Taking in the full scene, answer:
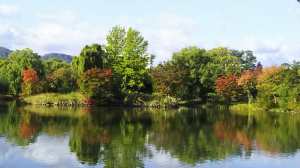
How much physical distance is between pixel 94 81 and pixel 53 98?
5.52 meters

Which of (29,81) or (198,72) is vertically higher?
(198,72)

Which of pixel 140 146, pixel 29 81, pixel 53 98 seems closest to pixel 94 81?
pixel 53 98

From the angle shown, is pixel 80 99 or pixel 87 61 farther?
pixel 87 61

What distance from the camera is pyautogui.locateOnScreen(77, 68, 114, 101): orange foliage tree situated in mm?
34438

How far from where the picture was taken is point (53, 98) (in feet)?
114

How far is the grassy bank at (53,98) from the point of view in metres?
34.6

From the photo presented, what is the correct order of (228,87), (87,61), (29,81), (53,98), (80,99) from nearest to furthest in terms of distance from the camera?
(53,98) < (80,99) < (29,81) < (87,61) < (228,87)

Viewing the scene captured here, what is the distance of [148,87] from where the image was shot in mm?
44688

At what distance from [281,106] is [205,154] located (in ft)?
87.0

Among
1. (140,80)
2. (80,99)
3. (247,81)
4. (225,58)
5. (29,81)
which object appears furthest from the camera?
(225,58)

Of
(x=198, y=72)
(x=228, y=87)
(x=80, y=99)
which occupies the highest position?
(x=198, y=72)

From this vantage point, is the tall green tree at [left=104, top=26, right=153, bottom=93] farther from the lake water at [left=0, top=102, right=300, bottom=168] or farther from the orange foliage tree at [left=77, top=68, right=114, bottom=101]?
the lake water at [left=0, top=102, right=300, bottom=168]

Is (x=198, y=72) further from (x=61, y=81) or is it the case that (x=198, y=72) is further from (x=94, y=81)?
(x=61, y=81)

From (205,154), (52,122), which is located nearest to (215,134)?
(205,154)
